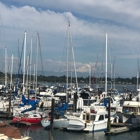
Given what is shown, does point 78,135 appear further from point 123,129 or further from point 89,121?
point 123,129

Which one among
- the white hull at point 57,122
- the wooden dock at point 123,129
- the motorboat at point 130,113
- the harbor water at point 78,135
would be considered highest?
the motorboat at point 130,113

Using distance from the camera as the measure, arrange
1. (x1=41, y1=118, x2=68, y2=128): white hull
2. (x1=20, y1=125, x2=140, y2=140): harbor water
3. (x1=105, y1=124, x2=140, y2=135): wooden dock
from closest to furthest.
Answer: (x1=20, y1=125, x2=140, y2=140): harbor water → (x1=105, y1=124, x2=140, y2=135): wooden dock → (x1=41, y1=118, x2=68, y2=128): white hull

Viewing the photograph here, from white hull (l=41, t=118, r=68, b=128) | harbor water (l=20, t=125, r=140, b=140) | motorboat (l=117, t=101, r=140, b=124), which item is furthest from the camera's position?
motorboat (l=117, t=101, r=140, b=124)

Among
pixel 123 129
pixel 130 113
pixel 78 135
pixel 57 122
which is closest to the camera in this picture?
pixel 78 135

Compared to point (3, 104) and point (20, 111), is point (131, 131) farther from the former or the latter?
point (3, 104)

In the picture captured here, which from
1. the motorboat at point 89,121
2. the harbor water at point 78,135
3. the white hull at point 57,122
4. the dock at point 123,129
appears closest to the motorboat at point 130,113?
the dock at point 123,129

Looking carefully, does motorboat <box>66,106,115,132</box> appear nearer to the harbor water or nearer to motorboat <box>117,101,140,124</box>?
the harbor water

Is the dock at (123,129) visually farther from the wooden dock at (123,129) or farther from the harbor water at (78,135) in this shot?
the harbor water at (78,135)

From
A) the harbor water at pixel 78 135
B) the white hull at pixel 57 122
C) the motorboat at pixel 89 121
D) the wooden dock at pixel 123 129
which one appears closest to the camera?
the harbor water at pixel 78 135

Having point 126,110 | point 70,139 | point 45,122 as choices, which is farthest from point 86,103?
point 70,139

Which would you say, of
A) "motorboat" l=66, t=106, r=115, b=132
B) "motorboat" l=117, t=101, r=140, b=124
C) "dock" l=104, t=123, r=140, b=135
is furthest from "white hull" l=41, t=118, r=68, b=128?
"motorboat" l=117, t=101, r=140, b=124

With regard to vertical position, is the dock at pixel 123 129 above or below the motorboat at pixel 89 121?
below

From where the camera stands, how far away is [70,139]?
121 ft

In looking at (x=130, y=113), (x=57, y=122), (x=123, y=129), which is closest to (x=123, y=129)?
(x=123, y=129)
